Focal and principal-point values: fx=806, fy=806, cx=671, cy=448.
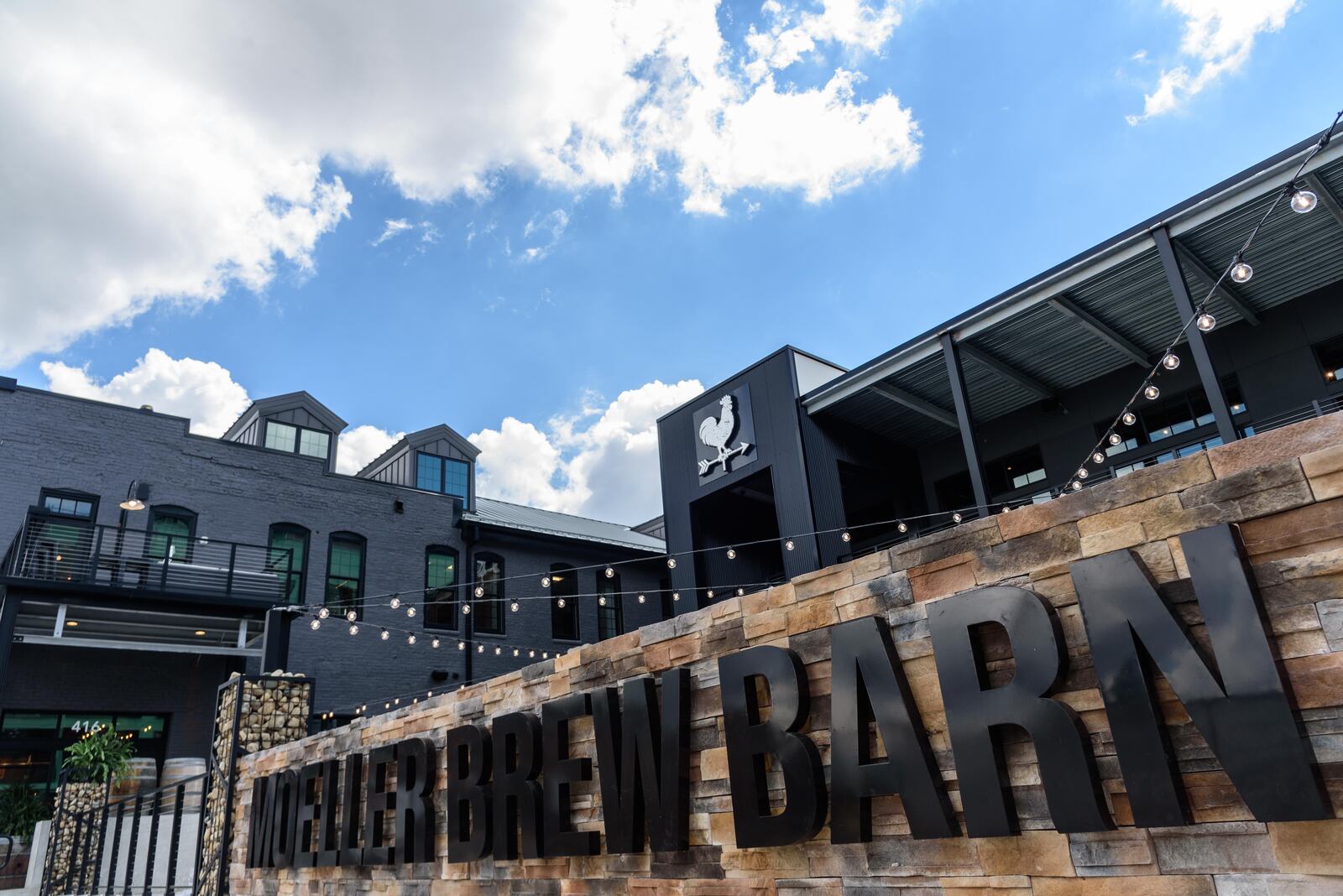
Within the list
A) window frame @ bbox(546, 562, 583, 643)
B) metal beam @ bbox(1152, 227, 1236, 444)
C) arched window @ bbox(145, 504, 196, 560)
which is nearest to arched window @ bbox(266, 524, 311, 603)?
arched window @ bbox(145, 504, 196, 560)

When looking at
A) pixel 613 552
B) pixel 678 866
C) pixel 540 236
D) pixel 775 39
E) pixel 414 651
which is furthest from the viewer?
pixel 613 552

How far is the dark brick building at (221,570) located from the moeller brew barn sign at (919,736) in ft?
27.7

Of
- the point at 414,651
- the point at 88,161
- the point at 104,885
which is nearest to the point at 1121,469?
the point at 414,651

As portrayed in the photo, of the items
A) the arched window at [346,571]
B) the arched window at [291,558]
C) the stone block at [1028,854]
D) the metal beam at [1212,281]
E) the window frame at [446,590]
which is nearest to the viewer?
the stone block at [1028,854]

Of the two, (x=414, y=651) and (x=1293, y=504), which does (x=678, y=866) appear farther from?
(x=414, y=651)

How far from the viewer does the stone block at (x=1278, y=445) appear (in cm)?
254

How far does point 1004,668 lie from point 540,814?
126 inches

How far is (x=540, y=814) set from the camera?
5.03 m

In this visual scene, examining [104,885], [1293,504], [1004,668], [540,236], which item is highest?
[540,236]

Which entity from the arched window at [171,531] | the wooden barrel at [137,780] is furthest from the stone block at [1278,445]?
the arched window at [171,531]

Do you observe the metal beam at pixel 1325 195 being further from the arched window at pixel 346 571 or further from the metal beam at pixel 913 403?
the arched window at pixel 346 571

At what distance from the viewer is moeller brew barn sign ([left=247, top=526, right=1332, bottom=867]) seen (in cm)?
247

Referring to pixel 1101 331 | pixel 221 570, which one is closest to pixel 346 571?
pixel 221 570

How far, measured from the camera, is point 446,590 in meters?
18.5
